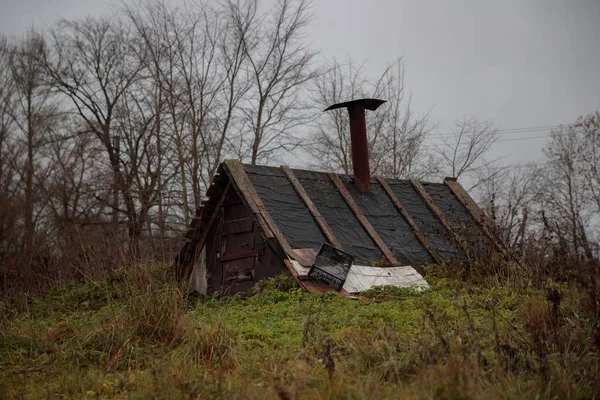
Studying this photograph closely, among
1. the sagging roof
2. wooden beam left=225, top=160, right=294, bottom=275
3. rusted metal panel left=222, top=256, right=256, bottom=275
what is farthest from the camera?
rusted metal panel left=222, top=256, right=256, bottom=275

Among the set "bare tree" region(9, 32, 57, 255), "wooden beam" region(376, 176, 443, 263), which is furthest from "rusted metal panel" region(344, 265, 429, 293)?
"bare tree" region(9, 32, 57, 255)

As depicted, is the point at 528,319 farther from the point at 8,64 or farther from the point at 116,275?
the point at 8,64

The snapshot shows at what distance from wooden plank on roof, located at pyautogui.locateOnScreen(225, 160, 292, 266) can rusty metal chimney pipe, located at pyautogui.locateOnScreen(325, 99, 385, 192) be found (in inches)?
104

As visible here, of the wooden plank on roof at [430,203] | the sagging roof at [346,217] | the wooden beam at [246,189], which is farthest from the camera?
the wooden plank on roof at [430,203]

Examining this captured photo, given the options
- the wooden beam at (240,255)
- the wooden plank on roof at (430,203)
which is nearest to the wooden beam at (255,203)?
the wooden beam at (240,255)

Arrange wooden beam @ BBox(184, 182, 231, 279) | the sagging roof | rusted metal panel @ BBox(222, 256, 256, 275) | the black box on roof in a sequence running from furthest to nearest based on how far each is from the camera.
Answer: wooden beam @ BBox(184, 182, 231, 279) → rusted metal panel @ BBox(222, 256, 256, 275) → the sagging roof → the black box on roof

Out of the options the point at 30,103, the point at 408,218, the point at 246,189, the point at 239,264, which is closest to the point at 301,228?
the point at 246,189

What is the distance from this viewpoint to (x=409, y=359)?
5.21m

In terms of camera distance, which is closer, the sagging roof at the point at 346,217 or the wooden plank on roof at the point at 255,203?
the wooden plank on roof at the point at 255,203

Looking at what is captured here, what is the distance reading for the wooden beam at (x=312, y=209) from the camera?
38.9 feet

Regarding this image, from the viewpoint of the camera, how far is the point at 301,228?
11812mm

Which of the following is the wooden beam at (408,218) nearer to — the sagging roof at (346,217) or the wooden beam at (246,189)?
the sagging roof at (346,217)

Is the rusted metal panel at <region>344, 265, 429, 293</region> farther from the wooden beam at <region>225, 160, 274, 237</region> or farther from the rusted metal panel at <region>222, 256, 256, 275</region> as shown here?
the rusted metal panel at <region>222, 256, 256, 275</region>

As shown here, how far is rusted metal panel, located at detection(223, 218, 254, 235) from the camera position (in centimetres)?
1205
